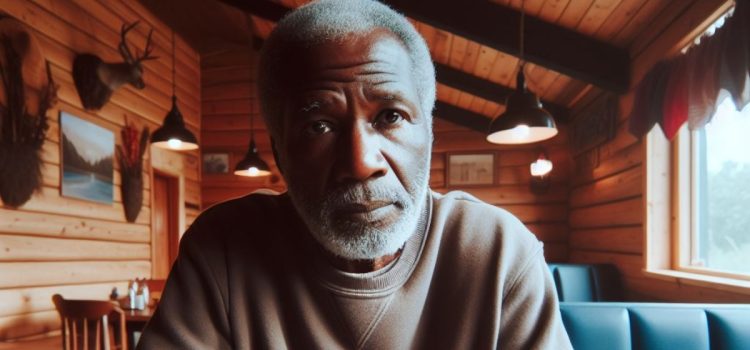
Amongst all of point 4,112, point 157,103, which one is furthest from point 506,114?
point 157,103

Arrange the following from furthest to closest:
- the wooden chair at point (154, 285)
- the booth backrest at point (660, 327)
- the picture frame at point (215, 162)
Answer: the picture frame at point (215, 162), the wooden chair at point (154, 285), the booth backrest at point (660, 327)

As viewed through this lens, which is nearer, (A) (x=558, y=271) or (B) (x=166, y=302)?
(B) (x=166, y=302)

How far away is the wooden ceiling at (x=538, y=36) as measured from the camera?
310cm

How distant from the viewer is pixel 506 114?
2.65m

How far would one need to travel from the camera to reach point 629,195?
11.7ft

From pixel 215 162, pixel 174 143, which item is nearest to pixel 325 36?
pixel 174 143

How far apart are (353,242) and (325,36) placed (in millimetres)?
317

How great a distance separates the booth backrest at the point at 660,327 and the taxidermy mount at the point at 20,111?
3387 millimetres

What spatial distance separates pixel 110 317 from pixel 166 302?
8.82 ft

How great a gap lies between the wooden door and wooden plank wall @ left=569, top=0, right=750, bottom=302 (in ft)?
14.9

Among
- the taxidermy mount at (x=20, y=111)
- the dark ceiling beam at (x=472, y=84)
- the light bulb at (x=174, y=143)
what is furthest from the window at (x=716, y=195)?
the taxidermy mount at (x=20, y=111)

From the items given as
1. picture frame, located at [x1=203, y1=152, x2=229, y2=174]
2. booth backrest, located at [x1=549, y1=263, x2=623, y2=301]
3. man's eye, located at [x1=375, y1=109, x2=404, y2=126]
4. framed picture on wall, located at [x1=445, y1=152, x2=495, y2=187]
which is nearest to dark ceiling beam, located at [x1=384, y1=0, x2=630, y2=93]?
booth backrest, located at [x1=549, y1=263, x2=623, y2=301]

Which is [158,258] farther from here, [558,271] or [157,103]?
[558,271]

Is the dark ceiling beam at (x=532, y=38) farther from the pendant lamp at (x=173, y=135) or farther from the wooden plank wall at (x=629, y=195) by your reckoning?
the pendant lamp at (x=173, y=135)
